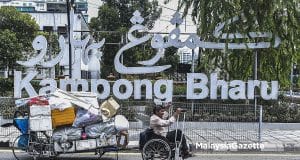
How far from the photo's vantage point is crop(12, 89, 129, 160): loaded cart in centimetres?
1075

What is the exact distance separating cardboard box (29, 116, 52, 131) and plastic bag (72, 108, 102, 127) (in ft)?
1.64

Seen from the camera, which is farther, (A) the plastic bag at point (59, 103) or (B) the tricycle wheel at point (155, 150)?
(A) the plastic bag at point (59, 103)

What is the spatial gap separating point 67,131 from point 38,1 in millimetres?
69784

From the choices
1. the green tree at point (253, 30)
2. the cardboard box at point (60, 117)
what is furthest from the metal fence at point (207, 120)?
the green tree at point (253, 30)

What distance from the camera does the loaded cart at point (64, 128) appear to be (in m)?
10.8

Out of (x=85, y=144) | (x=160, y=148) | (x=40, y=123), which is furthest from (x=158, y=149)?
(x=40, y=123)

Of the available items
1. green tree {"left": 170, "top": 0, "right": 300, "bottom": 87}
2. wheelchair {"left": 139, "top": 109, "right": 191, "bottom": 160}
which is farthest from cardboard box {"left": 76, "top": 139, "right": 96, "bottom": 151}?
green tree {"left": 170, "top": 0, "right": 300, "bottom": 87}

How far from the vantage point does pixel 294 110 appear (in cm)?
1825

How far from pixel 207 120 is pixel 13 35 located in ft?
76.6

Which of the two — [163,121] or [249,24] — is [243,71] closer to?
[249,24]

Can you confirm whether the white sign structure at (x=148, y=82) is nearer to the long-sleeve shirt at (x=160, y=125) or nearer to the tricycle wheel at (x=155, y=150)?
the long-sleeve shirt at (x=160, y=125)

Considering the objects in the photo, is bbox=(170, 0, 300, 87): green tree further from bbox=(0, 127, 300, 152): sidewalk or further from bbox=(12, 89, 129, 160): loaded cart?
bbox=(12, 89, 129, 160): loaded cart

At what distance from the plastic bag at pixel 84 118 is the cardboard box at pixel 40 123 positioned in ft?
1.64

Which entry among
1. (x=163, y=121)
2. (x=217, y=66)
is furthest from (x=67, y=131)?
(x=217, y=66)
